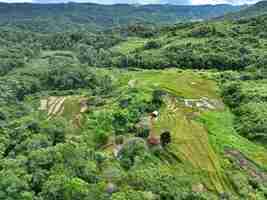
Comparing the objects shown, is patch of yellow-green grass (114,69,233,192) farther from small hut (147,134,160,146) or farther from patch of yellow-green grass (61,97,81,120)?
patch of yellow-green grass (61,97,81,120)

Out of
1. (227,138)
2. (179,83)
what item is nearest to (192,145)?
(227,138)

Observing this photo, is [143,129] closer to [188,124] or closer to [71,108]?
[188,124]

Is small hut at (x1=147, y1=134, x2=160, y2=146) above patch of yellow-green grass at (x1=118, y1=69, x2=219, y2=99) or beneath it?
beneath

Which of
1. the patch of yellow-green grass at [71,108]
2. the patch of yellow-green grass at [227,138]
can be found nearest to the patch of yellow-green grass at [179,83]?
the patch of yellow-green grass at [227,138]

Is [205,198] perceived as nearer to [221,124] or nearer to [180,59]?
[221,124]

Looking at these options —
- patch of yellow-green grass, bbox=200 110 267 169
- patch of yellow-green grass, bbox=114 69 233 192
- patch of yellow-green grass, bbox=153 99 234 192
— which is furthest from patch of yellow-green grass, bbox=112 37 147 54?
patch of yellow-green grass, bbox=153 99 234 192

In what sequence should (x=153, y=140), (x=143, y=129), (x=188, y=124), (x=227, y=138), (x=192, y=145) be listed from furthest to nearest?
(x=188, y=124) < (x=227, y=138) < (x=143, y=129) < (x=192, y=145) < (x=153, y=140)

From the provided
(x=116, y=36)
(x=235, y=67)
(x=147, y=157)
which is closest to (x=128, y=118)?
(x=147, y=157)
